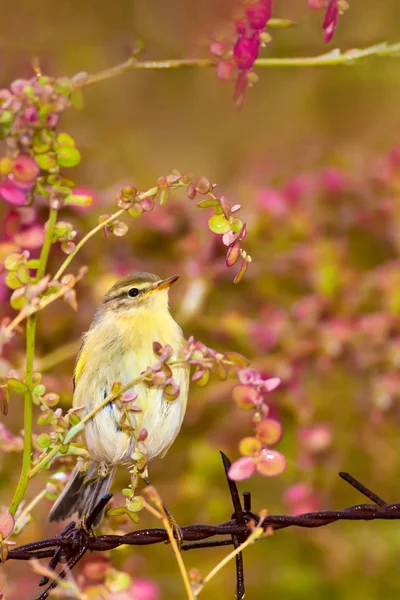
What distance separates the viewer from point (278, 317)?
4.08 m

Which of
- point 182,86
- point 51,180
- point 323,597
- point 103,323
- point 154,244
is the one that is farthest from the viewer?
point 182,86

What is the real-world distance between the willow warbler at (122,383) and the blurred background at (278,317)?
1.98ft

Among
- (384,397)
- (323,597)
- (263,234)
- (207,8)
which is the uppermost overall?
(207,8)

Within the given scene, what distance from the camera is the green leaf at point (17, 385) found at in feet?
5.74

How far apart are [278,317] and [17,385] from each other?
7.95ft

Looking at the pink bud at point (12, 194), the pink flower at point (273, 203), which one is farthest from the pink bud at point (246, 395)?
the pink flower at point (273, 203)

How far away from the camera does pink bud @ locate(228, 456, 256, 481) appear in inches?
74.3

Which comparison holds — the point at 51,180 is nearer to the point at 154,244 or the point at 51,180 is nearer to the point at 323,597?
the point at 154,244

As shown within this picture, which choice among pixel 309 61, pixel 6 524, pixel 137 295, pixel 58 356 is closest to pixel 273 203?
pixel 58 356

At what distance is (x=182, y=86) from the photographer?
632 cm

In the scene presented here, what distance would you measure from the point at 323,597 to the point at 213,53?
3.26m

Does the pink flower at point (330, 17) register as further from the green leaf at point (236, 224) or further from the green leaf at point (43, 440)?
the green leaf at point (43, 440)

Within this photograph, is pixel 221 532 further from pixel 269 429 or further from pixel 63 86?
pixel 63 86

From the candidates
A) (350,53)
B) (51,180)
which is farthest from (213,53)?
(51,180)
